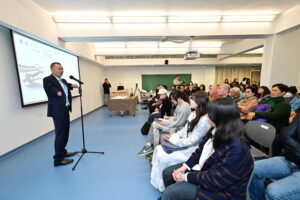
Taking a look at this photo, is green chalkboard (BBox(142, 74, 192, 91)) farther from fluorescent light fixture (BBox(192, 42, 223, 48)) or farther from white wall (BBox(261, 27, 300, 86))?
white wall (BBox(261, 27, 300, 86))

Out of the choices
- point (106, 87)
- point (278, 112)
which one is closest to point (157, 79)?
point (106, 87)

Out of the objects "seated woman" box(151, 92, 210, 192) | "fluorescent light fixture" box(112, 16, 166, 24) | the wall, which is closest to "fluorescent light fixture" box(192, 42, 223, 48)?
"fluorescent light fixture" box(112, 16, 166, 24)

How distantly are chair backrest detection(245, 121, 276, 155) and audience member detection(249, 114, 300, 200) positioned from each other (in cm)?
28

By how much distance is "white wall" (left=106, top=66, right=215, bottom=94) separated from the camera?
29.4 feet

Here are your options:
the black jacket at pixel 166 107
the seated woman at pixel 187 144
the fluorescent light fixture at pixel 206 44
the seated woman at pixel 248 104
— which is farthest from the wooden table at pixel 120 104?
the seated woman at pixel 187 144

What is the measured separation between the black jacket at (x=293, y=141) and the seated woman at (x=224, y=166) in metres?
0.68

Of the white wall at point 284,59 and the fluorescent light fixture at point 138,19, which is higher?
the fluorescent light fixture at point 138,19

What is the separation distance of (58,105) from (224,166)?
2307 millimetres

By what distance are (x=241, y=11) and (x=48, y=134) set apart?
18.8ft

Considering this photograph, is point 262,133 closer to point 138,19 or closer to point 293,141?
point 293,141

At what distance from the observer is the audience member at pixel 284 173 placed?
3.64 ft

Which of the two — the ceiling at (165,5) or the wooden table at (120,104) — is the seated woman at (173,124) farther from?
the wooden table at (120,104)

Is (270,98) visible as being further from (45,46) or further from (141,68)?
(141,68)

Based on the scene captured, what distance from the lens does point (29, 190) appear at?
1.76 m
